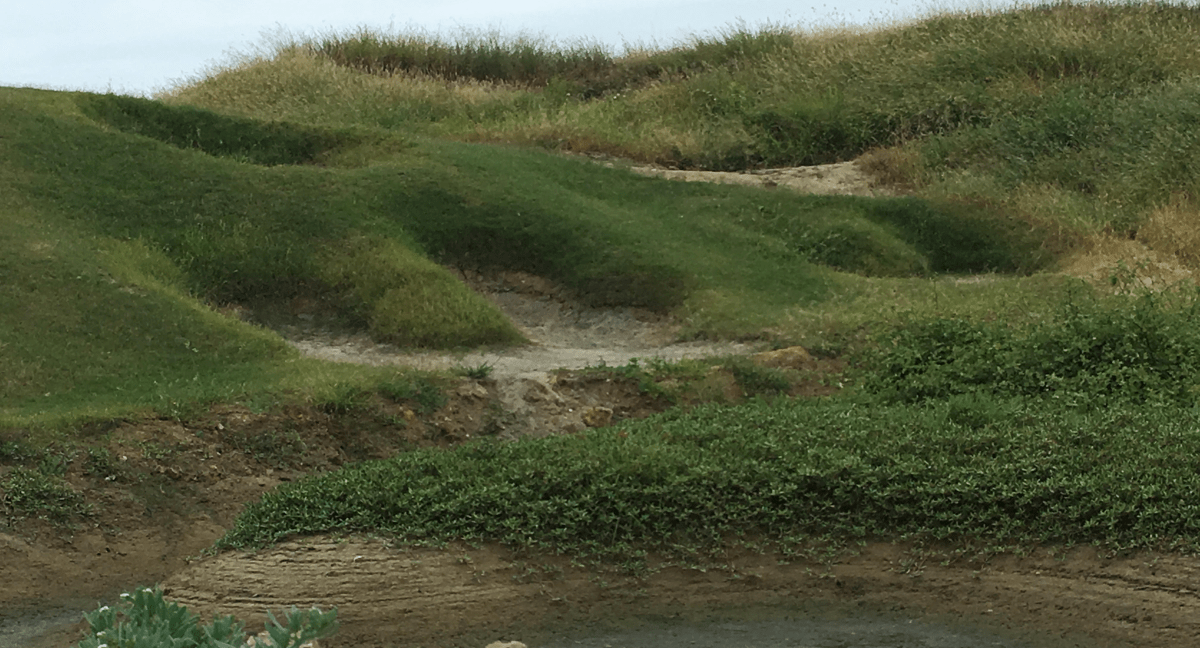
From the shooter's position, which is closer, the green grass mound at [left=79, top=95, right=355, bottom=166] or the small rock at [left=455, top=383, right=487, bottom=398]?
the small rock at [left=455, top=383, right=487, bottom=398]

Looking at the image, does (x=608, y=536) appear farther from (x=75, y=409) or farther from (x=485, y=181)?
(x=485, y=181)

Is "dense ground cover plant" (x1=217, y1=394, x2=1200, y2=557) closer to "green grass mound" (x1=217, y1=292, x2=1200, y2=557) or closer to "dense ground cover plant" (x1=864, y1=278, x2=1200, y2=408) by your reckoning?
"green grass mound" (x1=217, y1=292, x2=1200, y2=557)

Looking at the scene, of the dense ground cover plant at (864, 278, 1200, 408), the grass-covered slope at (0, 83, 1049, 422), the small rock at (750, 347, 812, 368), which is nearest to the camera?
the dense ground cover plant at (864, 278, 1200, 408)

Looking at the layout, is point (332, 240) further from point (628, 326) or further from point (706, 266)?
point (706, 266)

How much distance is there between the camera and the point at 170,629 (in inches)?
164

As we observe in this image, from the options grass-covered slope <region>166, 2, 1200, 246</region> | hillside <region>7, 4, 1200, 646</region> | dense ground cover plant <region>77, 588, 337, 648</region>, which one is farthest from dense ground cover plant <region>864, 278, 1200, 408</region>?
dense ground cover plant <region>77, 588, 337, 648</region>

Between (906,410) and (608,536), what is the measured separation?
268 centimetres

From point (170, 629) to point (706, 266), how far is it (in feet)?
29.4

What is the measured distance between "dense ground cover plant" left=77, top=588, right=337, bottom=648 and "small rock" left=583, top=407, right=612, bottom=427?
16.6 feet

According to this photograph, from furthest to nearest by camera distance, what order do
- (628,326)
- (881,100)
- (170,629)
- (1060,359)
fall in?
1. (881,100)
2. (628,326)
3. (1060,359)
4. (170,629)

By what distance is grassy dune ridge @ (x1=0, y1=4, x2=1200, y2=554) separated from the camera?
6797mm

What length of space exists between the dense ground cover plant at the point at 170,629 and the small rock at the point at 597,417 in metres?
5.07

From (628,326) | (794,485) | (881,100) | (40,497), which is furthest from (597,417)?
(881,100)

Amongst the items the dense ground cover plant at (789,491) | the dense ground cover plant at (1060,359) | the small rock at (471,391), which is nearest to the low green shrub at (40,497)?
the dense ground cover plant at (789,491)
